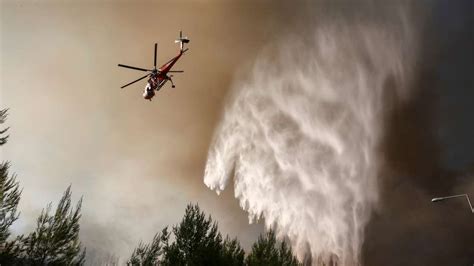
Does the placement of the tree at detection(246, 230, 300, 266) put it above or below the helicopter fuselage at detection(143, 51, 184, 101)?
below

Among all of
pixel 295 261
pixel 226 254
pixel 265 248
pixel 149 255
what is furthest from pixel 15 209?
pixel 295 261

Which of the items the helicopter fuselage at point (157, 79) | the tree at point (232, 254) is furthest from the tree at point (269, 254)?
the helicopter fuselage at point (157, 79)

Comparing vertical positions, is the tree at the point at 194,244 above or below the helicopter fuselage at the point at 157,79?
below

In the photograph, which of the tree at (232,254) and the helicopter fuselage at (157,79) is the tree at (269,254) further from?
the helicopter fuselage at (157,79)

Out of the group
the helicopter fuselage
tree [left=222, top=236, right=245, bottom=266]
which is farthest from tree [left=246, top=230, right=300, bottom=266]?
the helicopter fuselage

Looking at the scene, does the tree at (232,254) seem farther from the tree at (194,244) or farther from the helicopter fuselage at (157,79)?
the helicopter fuselage at (157,79)

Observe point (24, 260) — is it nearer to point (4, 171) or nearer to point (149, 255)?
point (4, 171)

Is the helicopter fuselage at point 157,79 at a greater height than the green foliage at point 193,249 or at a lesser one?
greater

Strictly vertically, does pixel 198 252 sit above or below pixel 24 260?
above

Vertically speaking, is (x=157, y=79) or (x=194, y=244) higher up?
(x=157, y=79)

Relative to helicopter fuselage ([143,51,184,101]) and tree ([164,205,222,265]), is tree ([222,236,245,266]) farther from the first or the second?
helicopter fuselage ([143,51,184,101])

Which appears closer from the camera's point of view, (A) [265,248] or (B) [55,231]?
(B) [55,231]
